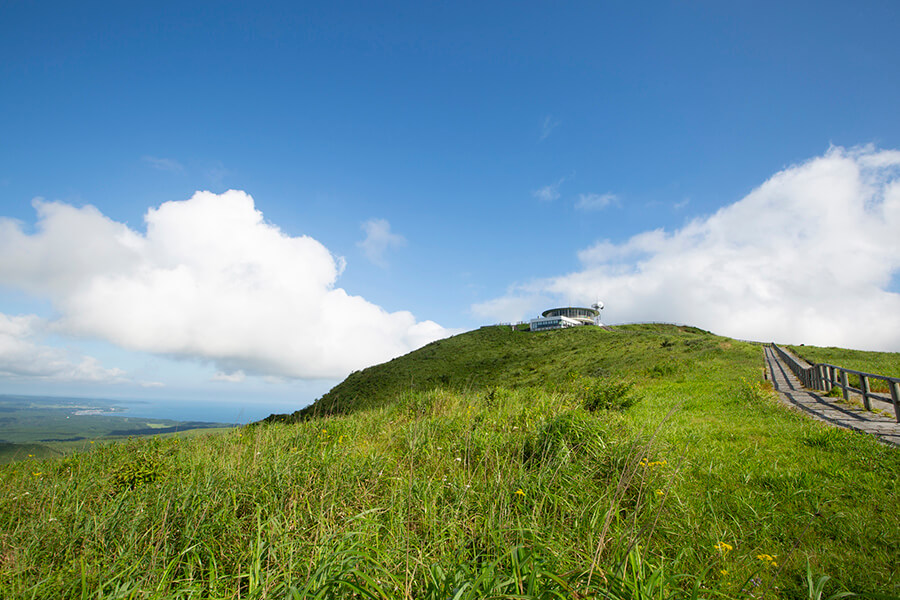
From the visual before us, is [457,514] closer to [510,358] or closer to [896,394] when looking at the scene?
[896,394]

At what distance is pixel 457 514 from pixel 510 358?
52.4 m

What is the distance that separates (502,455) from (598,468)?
1549 millimetres

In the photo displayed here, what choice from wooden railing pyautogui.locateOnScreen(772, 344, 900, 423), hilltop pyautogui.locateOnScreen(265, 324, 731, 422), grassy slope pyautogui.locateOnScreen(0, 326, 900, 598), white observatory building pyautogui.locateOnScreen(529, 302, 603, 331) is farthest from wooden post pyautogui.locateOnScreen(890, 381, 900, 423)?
white observatory building pyautogui.locateOnScreen(529, 302, 603, 331)

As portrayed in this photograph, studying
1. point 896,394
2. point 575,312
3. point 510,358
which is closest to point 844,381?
point 896,394

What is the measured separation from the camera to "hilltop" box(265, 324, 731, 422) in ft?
114

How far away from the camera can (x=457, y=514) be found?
4086 millimetres

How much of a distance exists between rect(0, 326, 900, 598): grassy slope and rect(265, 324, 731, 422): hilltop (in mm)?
21817

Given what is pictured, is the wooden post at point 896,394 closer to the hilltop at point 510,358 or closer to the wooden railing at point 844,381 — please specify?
the wooden railing at point 844,381

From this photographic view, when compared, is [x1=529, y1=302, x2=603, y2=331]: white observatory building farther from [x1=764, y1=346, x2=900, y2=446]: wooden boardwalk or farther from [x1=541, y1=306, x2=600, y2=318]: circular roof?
[x1=764, y1=346, x2=900, y2=446]: wooden boardwalk

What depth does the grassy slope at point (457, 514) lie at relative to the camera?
3.26 metres

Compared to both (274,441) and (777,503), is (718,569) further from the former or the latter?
(274,441)

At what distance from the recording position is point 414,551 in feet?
12.2

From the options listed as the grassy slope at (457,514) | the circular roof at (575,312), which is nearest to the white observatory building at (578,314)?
the circular roof at (575,312)

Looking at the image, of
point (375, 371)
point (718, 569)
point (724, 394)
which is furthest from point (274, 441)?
point (375, 371)
